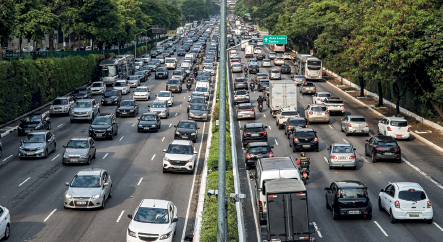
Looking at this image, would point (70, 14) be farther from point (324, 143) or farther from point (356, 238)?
point (356, 238)

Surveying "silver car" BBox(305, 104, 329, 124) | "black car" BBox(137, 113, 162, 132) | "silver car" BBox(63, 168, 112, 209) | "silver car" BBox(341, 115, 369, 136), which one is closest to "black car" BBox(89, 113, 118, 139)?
"black car" BBox(137, 113, 162, 132)

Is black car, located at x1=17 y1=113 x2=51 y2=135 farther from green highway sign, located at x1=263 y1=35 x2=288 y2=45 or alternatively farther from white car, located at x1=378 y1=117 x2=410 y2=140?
Result: white car, located at x1=378 y1=117 x2=410 y2=140

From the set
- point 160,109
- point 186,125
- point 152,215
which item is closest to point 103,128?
point 186,125

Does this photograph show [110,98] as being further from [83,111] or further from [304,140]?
[304,140]

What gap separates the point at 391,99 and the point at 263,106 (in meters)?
13.5

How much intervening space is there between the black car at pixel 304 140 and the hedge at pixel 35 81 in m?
24.0

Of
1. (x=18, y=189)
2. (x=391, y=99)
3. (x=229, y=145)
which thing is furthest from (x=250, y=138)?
(x=391, y=99)

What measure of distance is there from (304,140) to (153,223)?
1873 cm

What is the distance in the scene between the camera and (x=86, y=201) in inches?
932

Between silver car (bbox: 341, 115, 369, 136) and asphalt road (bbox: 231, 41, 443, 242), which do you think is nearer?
asphalt road (bbox: 231, 41, 443, 242)

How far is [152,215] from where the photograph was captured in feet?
66.5

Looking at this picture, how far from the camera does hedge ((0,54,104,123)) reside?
46375 millimetres

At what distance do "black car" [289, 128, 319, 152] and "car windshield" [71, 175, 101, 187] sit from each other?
1593 centimetres

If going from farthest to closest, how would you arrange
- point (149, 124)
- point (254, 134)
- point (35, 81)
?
1. point (35, 81)
2. point (149, 124)
3. point (254, 134)
